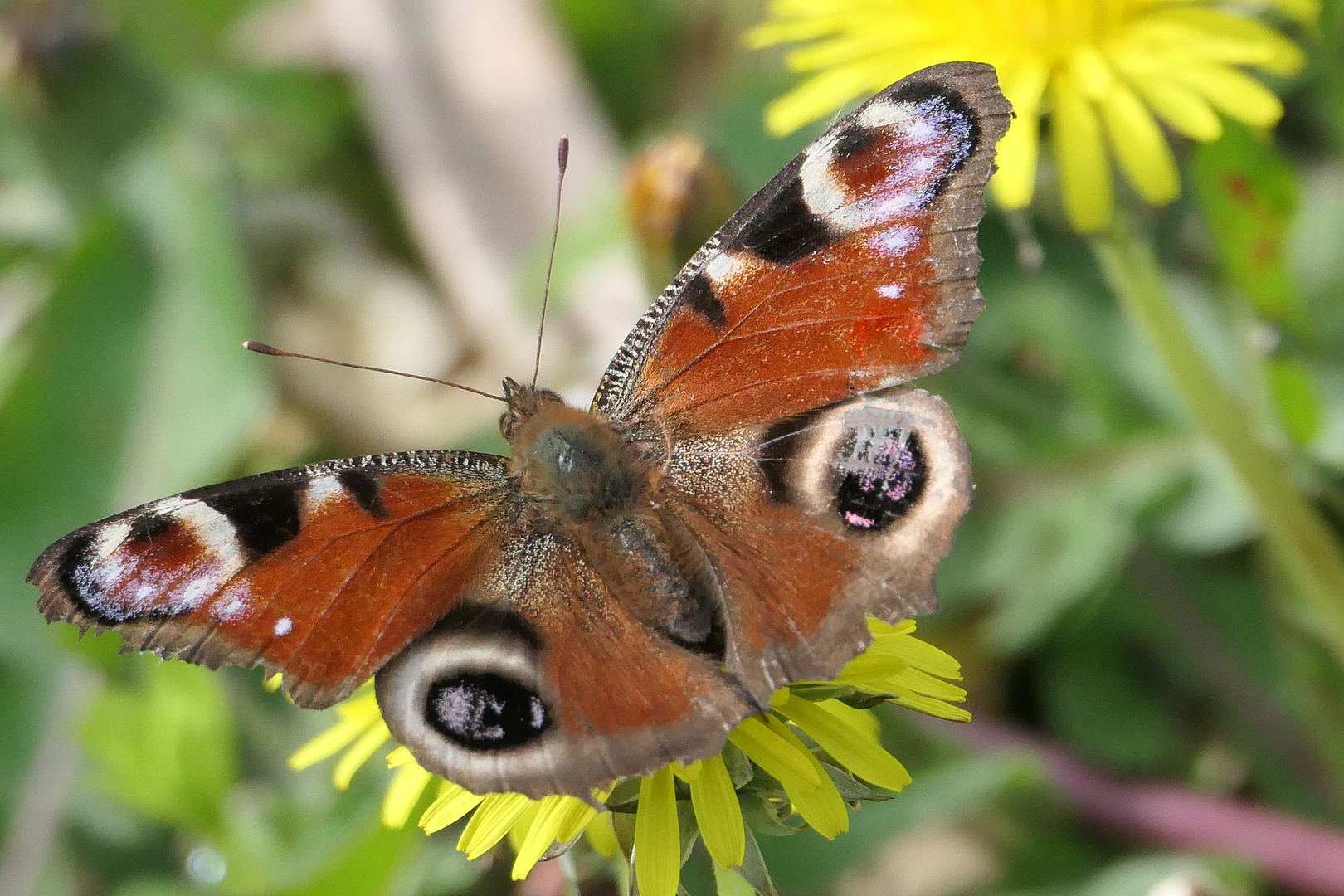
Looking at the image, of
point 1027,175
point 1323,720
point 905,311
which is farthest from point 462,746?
point 1323,720

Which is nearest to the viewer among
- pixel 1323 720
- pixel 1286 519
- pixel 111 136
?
pixel 1286 519

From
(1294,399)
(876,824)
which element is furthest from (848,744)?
(1294,399)

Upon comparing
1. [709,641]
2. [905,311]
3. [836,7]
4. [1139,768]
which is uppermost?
[836,7]

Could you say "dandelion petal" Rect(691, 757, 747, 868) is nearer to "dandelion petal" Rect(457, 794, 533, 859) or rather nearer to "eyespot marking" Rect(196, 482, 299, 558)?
"dandelion petal" Rect(457, 794, 533, 859)

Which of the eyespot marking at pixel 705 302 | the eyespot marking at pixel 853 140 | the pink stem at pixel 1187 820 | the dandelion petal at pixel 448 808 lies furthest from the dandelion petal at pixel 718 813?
the pink stem at pixel 1187 820

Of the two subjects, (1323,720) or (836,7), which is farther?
(1323,720)

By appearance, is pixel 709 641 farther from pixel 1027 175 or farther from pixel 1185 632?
pixel 1185 632

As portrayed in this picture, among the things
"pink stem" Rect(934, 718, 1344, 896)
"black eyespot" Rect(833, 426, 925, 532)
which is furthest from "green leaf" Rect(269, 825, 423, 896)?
"pink stem" Rect(934, 718, 1344, 896)
